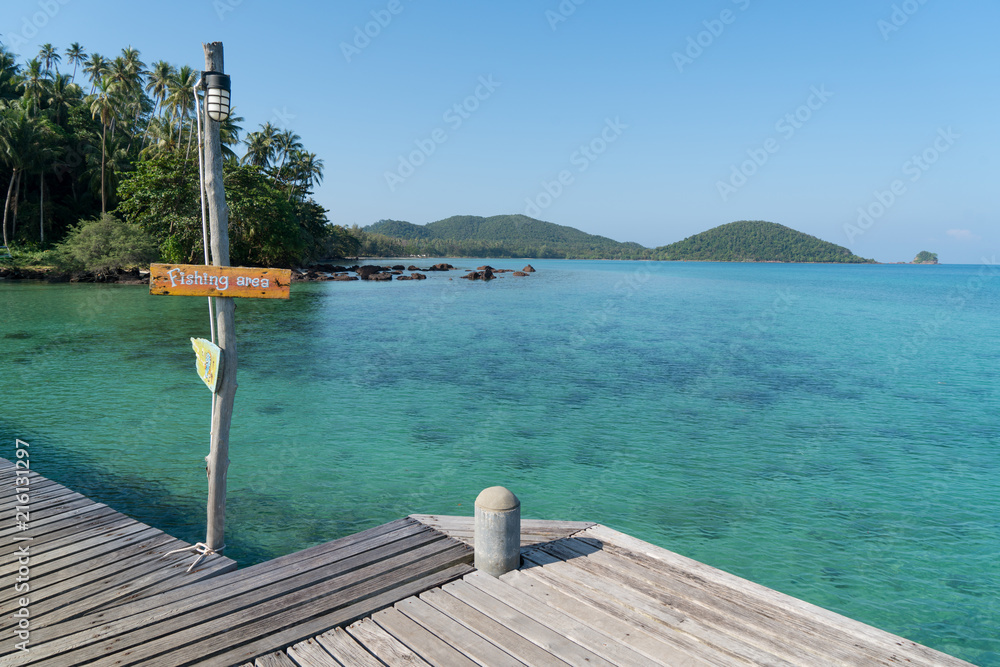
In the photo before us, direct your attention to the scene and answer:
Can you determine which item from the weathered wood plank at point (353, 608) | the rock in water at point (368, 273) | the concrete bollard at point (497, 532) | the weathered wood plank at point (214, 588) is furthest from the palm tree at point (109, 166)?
the concrete bollard at point (497, 532)

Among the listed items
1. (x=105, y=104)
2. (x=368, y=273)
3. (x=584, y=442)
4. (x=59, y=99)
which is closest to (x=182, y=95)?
(x=105, y=104)

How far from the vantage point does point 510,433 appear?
43.9 ft

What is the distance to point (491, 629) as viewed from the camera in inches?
166

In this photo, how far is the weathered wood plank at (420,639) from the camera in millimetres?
3885

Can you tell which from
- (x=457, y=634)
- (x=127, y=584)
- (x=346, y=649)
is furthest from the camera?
(x=127, y=584)

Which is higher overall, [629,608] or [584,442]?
[629,608]

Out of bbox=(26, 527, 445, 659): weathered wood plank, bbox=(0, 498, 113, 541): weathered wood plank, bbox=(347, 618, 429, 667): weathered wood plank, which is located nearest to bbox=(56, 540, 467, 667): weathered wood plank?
bbox=(26, 527, 445, 659): weathered wood plank

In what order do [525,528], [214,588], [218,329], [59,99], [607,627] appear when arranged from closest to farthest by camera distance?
[607,627]
[214,588]
[218,329]
[525,528]
[59,99]

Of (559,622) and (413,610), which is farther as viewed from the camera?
(413,610)

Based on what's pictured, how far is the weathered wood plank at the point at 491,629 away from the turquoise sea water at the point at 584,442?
163 inches

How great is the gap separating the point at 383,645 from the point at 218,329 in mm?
3220

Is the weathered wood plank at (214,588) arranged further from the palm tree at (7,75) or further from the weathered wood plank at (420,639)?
the palm tree at (7,75)

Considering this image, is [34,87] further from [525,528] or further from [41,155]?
[525,528]

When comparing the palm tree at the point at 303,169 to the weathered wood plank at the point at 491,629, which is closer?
the weathered wood plank at the point at 491,629
